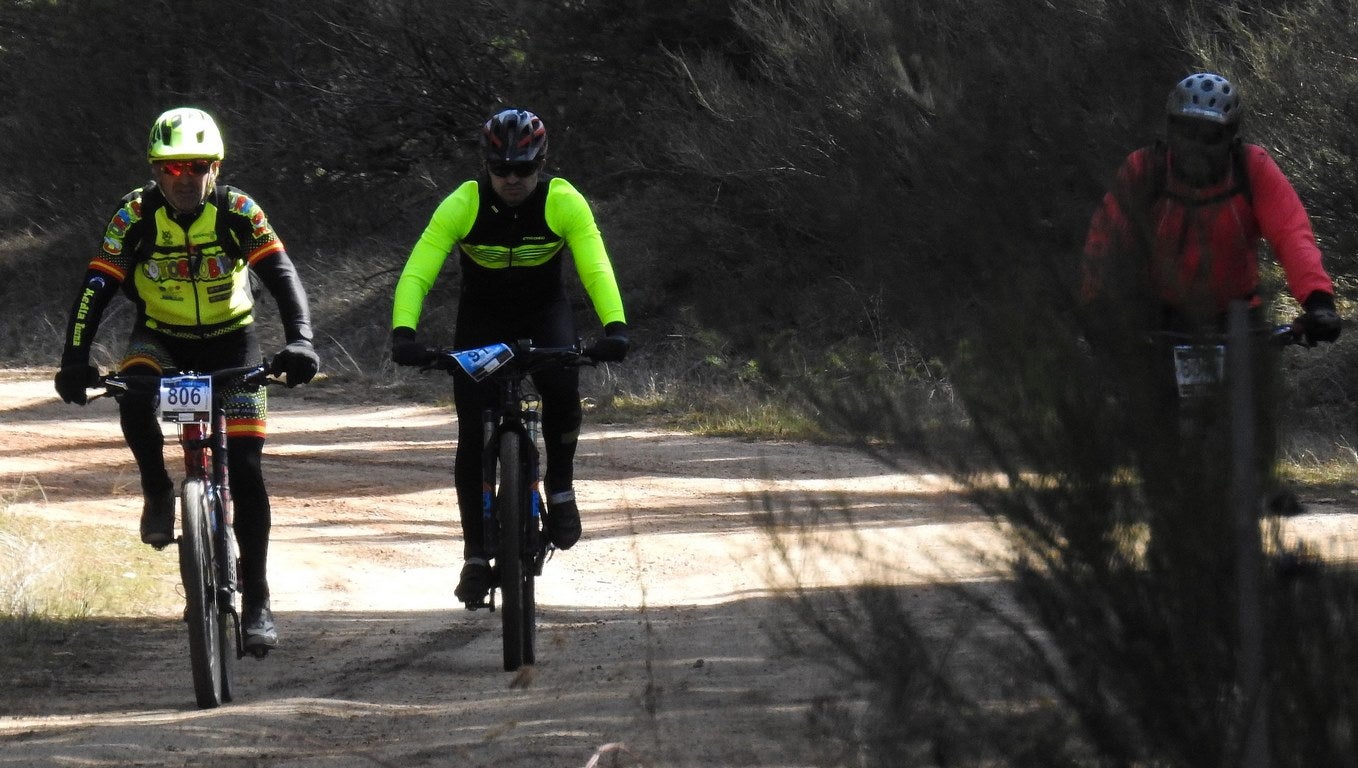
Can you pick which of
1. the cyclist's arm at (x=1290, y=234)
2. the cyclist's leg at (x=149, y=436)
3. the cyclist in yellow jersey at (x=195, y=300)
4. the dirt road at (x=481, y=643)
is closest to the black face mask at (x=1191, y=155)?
the dirt road at (x=481, y=643)

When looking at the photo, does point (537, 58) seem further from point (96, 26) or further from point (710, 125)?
point (96, 26)

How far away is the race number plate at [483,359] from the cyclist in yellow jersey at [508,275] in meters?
0.23

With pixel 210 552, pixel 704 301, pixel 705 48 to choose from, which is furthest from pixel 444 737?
pixel 705 48

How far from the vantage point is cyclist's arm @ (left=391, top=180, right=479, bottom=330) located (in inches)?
270

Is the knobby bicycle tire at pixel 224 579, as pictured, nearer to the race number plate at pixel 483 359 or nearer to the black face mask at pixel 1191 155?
the race number plate at pixel 483 359

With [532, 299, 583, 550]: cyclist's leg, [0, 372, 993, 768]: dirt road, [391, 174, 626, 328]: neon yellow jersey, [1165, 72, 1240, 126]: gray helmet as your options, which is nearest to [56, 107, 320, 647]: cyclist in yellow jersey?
[391, 174, 626, 328]: neon yellow jersey

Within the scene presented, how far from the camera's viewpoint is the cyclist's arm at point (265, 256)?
661cm

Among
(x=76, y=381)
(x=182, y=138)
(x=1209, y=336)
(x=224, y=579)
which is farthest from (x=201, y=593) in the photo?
(x=1209, y=336)

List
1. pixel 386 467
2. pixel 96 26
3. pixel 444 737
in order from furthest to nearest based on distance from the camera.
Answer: pixel 96 26 < pixel 386 467 < pixel 444 737

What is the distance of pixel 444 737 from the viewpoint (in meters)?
5.73

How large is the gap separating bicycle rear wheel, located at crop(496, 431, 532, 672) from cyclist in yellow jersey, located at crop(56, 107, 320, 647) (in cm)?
83

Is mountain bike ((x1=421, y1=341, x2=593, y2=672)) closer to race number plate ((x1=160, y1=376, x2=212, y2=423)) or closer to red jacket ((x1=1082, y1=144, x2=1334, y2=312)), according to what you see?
race number plate ((x1=160, y1=376, x2=212, y2=423))

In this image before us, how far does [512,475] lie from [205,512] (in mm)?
1097

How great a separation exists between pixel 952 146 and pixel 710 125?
1800cm
